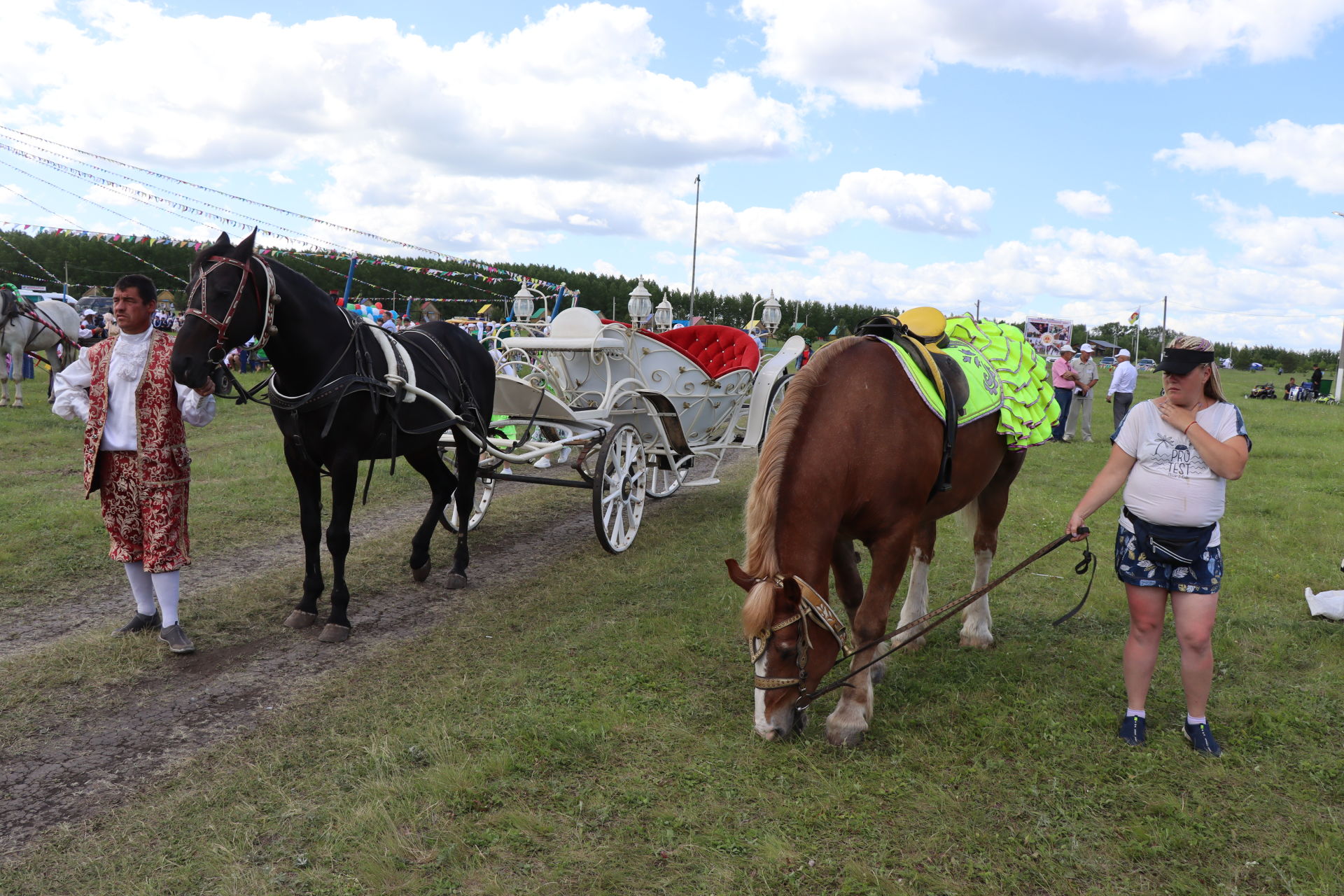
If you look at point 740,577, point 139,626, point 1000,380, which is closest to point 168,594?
point 139,626

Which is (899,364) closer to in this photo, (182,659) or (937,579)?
(937,579)

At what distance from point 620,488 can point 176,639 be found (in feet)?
10.3

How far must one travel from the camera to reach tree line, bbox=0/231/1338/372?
3045 centimetres

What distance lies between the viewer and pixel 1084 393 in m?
14.4

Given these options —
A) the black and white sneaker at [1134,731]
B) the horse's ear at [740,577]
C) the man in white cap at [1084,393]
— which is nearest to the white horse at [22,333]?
the horse's ear at [740,577]

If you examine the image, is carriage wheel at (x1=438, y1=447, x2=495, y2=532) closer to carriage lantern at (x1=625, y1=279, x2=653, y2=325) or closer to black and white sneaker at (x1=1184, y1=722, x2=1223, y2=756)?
carriage lantern at (x1=625, y1=279, x2=653, y2=325)

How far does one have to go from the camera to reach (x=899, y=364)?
3594 mm

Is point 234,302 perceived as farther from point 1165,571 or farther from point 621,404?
point 1165,571

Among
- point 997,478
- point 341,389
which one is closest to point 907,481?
point 997,478

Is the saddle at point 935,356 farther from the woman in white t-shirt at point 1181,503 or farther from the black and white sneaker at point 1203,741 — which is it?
the black and white sneaker at point 1203,741

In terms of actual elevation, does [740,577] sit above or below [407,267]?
below

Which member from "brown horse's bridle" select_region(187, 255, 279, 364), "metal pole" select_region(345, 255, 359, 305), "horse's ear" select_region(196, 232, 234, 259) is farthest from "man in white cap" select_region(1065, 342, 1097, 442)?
"horse's ear" select_region(196, 232, 234, 259)

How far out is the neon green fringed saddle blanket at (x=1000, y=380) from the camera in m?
3.69

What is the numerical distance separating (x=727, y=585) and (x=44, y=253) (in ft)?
126
